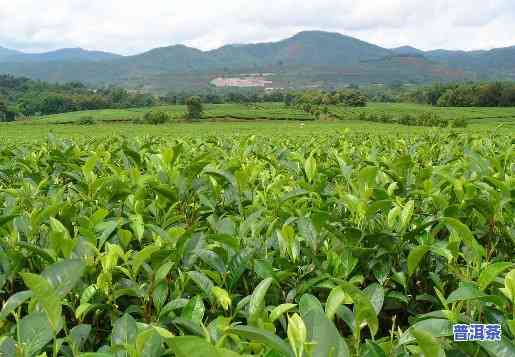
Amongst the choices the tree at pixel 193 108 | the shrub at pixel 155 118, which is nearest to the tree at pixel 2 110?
the shrub at pixel 155 118

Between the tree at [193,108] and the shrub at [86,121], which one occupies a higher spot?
the tree at [193,108]

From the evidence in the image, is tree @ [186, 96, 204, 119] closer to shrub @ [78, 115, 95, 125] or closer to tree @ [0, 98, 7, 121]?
shrub @ [78, 115, 95, 125]

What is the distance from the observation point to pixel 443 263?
207 cm

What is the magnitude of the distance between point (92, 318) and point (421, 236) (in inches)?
56.1

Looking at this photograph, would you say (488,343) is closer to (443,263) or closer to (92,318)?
(443,263)

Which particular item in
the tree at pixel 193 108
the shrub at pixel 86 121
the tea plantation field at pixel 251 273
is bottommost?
the shrub at pixel 86 121

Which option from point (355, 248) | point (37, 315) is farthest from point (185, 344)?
point (355, 248)

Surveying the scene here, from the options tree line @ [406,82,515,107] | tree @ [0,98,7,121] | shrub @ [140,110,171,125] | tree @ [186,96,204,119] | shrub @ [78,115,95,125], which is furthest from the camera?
tree @ [0,98,7,121]

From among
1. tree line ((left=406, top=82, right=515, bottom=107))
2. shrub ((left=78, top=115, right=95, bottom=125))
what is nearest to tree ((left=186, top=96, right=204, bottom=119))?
shrub ((left=78, top=115, right=95, bottom=125))

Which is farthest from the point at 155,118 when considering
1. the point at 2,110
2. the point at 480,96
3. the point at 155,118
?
the point at 480,96

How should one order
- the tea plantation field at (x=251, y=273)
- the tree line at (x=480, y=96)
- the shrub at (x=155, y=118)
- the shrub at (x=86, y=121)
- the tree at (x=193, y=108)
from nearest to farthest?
the tea plantation field at (x=251, y=273)
the shrub at (x=155, y=118)
the shrub at (x=86, y=121)
the tree at (x=193, y=108)
the tree line at (x=480, y=96)

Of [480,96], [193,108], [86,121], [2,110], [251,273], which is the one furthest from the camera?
[2,110]

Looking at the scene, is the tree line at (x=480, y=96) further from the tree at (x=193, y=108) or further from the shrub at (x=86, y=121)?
the shrub at (x=86, y=121)

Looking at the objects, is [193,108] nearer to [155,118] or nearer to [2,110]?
[155,118]
